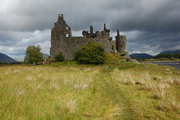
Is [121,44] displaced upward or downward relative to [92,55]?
upward

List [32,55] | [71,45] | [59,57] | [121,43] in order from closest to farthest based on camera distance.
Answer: [59,57] < [71,45] < [32,55] < [121,43]

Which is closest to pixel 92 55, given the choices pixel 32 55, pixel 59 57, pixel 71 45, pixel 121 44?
pixel 71 45

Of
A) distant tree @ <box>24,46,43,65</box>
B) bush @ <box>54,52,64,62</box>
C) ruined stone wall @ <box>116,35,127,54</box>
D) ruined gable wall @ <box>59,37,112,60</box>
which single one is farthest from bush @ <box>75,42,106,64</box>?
ruined stone wall @ <box>116,35,127,54</box>

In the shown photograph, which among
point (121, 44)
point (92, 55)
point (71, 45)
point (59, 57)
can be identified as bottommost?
point (59, 57)

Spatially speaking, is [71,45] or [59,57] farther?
[71,45]

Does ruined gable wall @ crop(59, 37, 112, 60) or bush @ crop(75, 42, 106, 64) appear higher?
ruined gable wall @ crop(59, 37, 112, 60)

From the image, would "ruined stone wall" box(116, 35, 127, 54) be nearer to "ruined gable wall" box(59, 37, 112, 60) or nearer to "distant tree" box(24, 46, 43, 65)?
"ruined gable wall" box(59, 37, 112, 60)

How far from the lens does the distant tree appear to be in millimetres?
48575

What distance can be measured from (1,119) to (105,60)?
3955 cm

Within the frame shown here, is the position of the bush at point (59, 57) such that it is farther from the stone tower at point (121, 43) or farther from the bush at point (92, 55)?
the stone tower at point (121, 43)

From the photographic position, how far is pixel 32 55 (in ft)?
161

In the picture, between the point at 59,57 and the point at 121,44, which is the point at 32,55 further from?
the point at 121,44

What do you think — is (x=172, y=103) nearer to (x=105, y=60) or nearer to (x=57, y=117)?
(x=57, y=117)

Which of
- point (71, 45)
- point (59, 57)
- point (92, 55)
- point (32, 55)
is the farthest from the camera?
point (32, 55)
